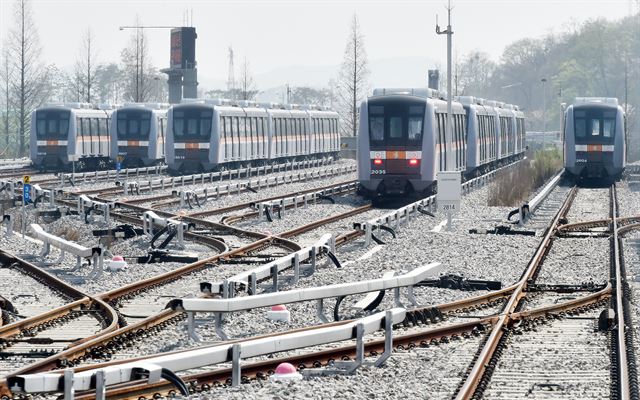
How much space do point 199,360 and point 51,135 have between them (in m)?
45.8

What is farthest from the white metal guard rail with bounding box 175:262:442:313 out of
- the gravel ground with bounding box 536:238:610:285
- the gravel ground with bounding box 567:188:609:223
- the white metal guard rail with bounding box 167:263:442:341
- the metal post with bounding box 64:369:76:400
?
the gravel ground with bounding box 567:188:609:223

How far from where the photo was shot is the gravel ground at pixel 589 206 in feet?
110

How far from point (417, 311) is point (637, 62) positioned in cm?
15201

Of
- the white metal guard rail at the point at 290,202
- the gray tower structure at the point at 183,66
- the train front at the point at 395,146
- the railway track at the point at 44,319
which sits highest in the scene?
the gray tower structure at the point at 183,66

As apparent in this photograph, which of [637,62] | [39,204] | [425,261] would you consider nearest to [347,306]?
[425,261]

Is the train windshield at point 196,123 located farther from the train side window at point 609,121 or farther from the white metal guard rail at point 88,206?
the white metal guard rail at point 88,206

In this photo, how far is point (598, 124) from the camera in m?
47.1

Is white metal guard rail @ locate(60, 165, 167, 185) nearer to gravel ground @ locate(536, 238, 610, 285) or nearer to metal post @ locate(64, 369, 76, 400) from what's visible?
gravel ground @ locate(536, 238, 610, 285)

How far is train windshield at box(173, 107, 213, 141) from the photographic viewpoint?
165 feet

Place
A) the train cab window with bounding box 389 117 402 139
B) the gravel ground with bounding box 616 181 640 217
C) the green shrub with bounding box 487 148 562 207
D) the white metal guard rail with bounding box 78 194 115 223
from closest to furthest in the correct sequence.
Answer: the white metal guard rail with bounding box 78 194 115 223 < the gravel ground with bounding box 616 181 640 217 < the train cab window with bounding box 389 117 402 139 < the green shrub with bounding box 487 148 562 207

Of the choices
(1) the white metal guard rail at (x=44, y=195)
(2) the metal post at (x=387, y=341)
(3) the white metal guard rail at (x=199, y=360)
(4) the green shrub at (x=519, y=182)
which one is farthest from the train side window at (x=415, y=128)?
(2) the metal post at (x=387, y=341)

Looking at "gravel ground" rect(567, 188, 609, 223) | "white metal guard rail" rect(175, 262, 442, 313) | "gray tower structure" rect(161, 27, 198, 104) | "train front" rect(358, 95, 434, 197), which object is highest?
"gray tower structure" rect(161, 27, 198, 104)

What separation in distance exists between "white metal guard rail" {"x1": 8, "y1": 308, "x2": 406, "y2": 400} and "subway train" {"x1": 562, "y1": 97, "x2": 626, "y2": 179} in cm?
3485

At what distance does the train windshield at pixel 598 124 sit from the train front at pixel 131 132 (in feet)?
59.0
